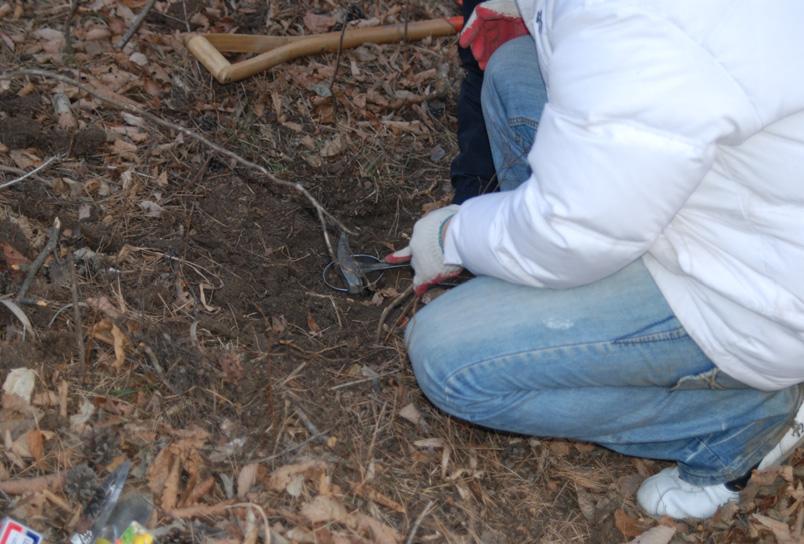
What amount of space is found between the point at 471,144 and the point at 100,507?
1778 millimetres

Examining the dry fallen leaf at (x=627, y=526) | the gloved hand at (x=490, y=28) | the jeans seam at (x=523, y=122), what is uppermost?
the gloved hand at (x=490, y=28)

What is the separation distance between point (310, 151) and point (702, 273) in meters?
1.80

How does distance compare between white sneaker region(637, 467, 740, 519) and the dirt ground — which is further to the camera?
white sneaker region(637, 467, 740, 519)

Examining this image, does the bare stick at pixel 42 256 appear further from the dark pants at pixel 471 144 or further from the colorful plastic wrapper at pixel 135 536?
the dark pants at pixel 471 144

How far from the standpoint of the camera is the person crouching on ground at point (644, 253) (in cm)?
155

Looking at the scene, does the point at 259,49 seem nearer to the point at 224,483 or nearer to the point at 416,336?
the point at 416,336

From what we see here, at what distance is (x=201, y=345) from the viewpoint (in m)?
2.38

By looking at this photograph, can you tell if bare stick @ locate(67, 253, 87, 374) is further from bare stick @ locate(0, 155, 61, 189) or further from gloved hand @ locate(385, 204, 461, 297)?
gloved hand @ locate(385, 204, 461, 297)

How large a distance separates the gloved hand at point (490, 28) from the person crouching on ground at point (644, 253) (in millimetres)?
17

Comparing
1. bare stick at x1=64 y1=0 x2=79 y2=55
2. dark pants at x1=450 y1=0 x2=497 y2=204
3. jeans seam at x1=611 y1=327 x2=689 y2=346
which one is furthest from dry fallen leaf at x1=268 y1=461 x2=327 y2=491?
bare stick at x1=64 y1=0 x2=79 y2=55

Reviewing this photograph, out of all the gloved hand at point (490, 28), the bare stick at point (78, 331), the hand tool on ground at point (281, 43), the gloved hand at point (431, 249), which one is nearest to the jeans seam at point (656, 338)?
the gloved hand at point (431, 249)

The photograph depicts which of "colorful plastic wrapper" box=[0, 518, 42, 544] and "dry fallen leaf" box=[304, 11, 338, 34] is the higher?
"dry fallen leaf" box=[304, 11, 338, 34]

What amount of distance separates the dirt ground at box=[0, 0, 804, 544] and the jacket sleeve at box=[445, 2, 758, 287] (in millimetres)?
823

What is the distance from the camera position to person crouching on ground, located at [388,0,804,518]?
155cm
